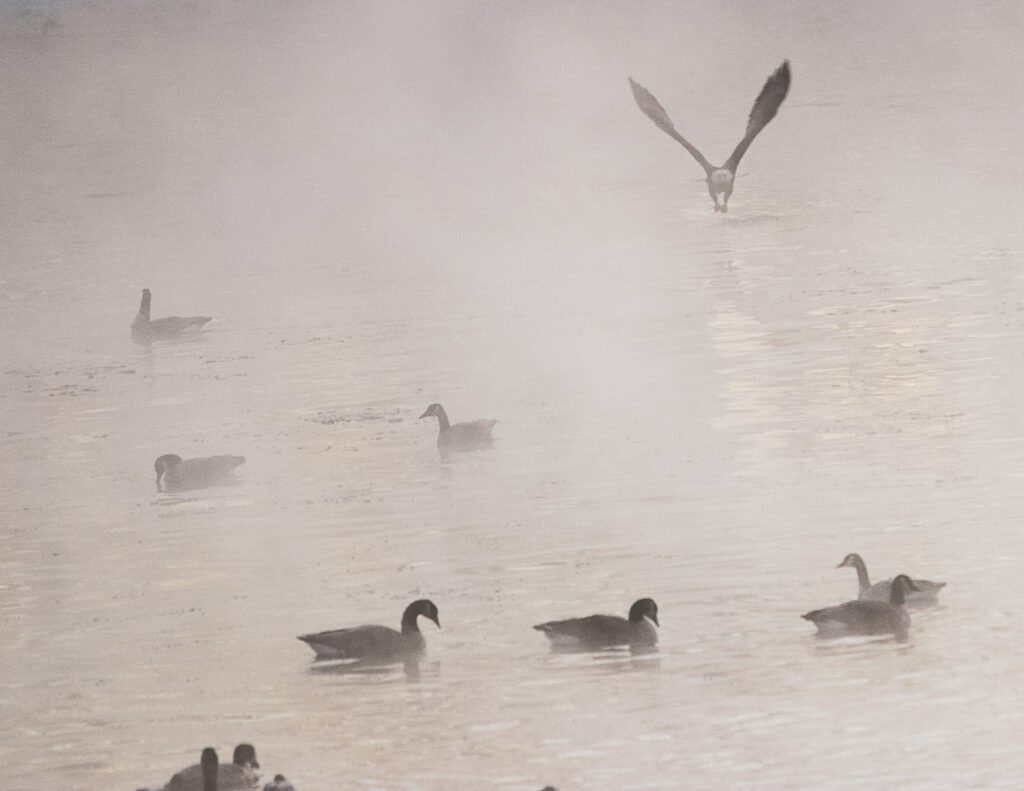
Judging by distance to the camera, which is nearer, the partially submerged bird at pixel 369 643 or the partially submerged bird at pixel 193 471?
the partially submerged bird at pixel 369 643

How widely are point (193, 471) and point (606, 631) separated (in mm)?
8546

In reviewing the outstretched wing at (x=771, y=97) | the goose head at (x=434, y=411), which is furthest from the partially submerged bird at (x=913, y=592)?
the outstretched wing at (x=771, y=97)

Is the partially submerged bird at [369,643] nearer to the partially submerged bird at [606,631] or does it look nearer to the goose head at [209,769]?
the partially submerged bird at [606,631]

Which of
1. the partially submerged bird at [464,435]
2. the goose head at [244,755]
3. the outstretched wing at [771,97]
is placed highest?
the outstretched wing at [771,97]

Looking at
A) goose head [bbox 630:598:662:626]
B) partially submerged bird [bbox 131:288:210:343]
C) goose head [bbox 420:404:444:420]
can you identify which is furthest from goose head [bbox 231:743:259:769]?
partially submerged bird [bbox 131:288:210:343]

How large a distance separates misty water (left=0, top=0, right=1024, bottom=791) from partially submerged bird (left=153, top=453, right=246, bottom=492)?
0.52 feet

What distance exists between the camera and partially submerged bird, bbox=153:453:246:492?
2361cm

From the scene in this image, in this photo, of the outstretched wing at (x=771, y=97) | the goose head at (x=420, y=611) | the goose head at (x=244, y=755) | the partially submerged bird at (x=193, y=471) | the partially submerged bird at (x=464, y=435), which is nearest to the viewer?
the goose head at (x=244, y=755)

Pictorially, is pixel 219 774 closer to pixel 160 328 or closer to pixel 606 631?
pixel 606 631

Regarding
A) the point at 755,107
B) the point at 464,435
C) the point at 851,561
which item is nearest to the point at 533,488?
the point at 464,435

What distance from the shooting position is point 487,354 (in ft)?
111

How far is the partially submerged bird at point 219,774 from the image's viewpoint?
1292cm

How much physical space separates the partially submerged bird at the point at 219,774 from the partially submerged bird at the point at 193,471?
1002cm

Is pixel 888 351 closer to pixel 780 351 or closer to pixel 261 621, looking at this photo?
pixel 780 351
